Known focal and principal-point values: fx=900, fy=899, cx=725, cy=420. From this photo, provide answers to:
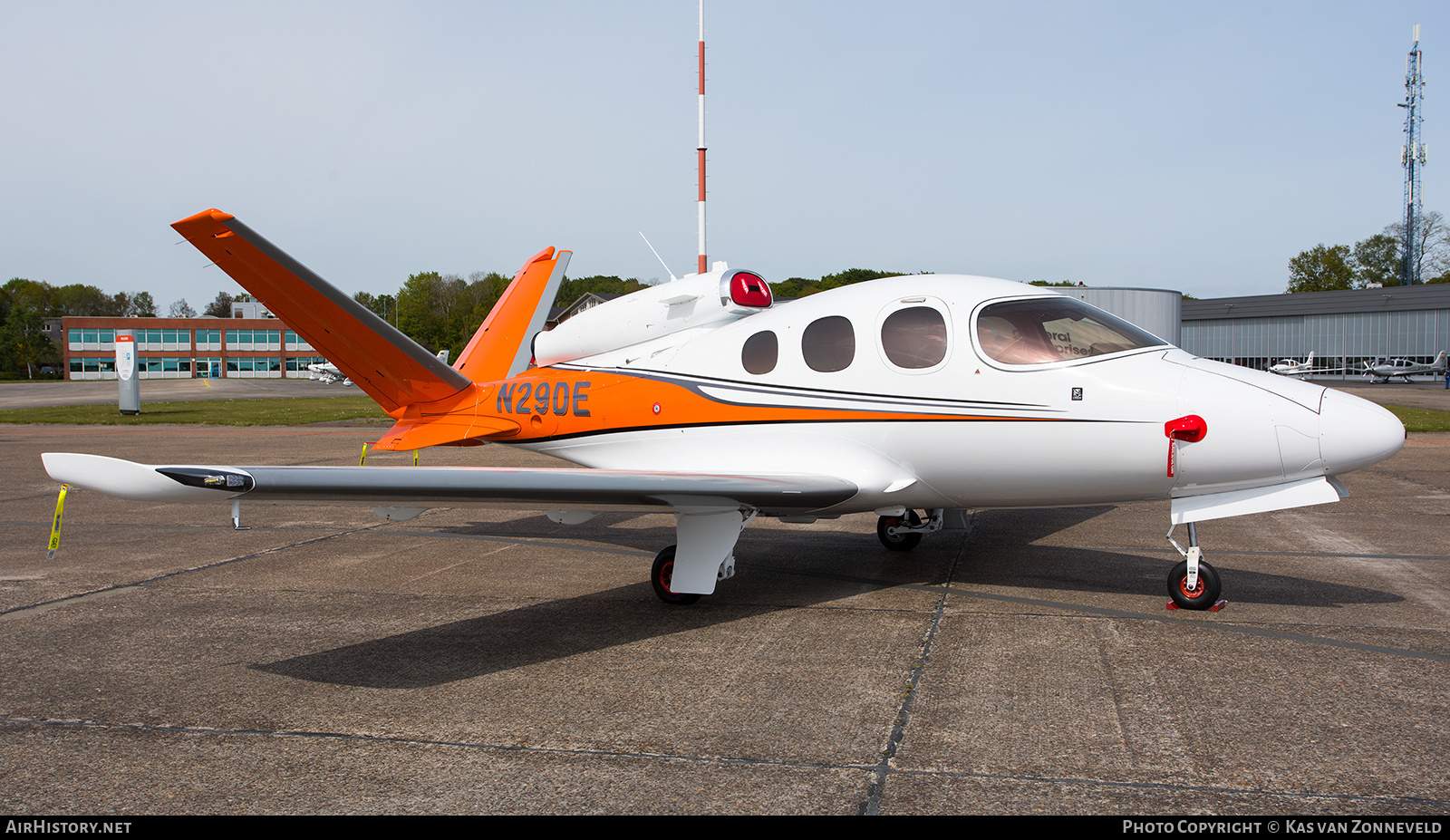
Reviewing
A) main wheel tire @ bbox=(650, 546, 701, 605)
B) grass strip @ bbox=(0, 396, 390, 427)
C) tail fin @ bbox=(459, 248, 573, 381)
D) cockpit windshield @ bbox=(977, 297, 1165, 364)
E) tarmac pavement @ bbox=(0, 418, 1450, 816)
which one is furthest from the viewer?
grass strip @ bbox=(0, 396, 390, 427)

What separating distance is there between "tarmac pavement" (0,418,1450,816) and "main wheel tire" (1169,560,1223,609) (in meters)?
0.15

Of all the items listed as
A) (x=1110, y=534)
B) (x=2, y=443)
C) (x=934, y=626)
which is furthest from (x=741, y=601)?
(x=2, y=443)

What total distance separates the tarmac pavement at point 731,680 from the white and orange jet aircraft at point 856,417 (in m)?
0.94

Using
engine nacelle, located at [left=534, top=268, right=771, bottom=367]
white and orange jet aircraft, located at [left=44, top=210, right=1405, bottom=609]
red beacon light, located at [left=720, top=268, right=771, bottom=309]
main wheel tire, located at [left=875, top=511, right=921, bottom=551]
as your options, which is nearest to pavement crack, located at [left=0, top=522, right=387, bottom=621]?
white and orange jet aircraft, located at [left=44, top=210, right=1405, bottom=609]

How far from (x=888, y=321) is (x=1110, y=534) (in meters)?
5.02

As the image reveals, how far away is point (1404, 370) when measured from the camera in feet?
225

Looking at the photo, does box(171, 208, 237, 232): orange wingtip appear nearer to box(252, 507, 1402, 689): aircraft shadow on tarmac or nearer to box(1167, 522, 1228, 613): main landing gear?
box(252, 507, 1402, 689): aircraft shadow on tarmac

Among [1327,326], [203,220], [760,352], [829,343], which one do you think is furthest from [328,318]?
[1327,326]

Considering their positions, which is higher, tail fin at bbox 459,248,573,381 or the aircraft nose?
tail fin at bbox 459,248,573,381

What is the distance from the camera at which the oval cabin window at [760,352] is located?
779cm

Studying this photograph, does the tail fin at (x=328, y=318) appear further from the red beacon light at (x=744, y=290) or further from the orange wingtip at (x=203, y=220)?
the red beacon light at (x=744, y=290)

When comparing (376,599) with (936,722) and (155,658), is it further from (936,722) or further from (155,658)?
(936,722)

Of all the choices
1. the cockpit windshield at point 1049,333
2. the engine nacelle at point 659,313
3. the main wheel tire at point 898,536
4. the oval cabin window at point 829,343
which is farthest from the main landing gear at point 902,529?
the cockpit windshield at point 1049,333

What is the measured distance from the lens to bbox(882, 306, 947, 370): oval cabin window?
7.17m
